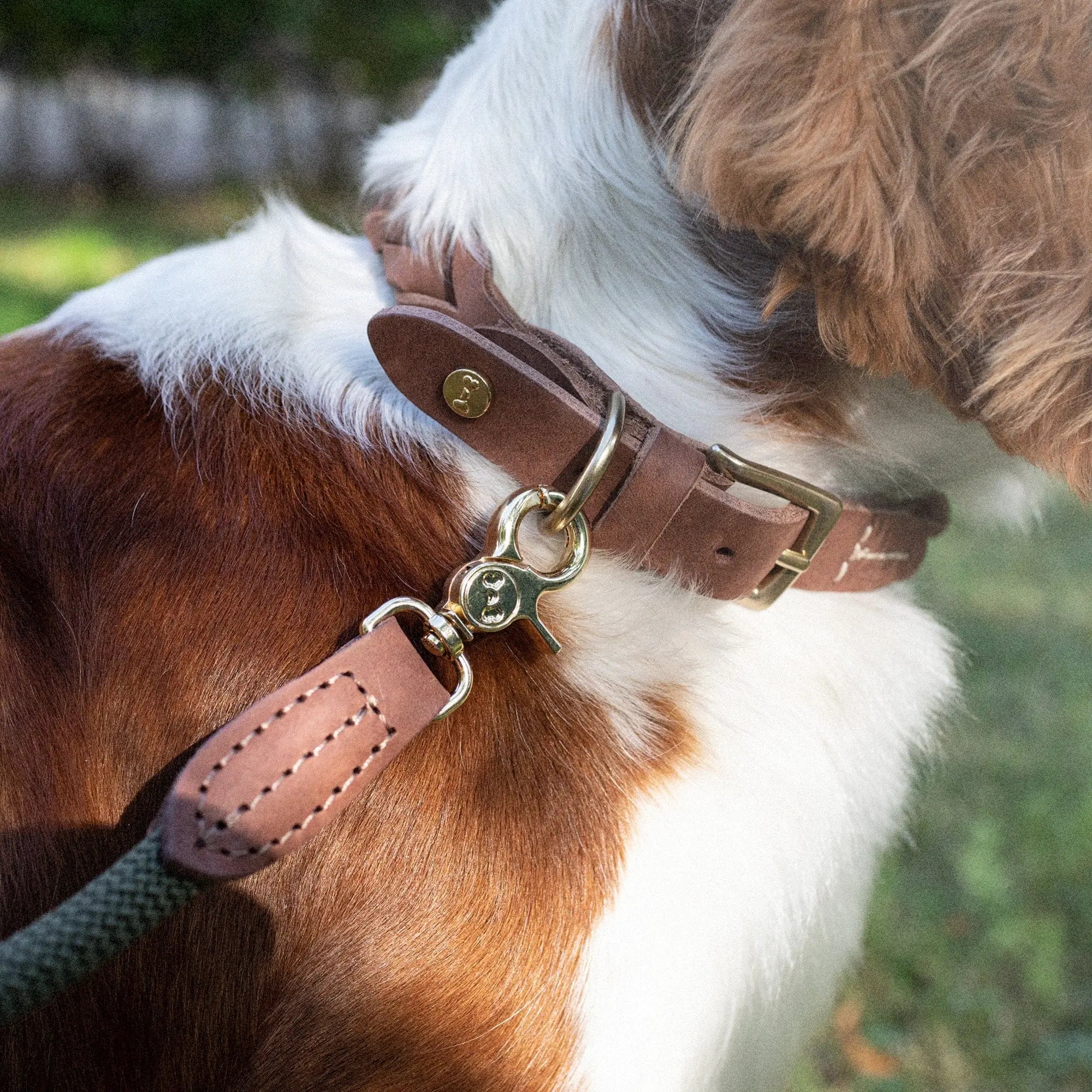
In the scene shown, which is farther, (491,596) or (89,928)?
(491,596)

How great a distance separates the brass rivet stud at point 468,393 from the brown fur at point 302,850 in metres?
0.10

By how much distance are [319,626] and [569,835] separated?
0.92ft

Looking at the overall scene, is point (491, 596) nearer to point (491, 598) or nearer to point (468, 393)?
point (491, 598)

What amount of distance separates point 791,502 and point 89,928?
0.66 m

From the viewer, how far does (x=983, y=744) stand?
254 cm

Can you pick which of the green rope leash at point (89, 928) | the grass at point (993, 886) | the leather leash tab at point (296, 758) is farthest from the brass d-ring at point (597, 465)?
the grass at point (993, 886)

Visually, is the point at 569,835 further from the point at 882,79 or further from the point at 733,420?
the point at 882,79

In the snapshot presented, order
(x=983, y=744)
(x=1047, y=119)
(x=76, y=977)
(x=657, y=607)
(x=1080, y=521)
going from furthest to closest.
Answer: (x=1080, y=521)
(x=983, y=744)
(x=657, y=607)
(x=1047, y=119)
(x=76, y=977)

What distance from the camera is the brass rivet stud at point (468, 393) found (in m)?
0.94

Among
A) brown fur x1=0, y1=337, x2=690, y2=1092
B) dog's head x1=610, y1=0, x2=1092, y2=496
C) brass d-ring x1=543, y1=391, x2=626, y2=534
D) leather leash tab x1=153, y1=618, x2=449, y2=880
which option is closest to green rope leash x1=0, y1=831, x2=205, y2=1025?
leather leash tab x1=153, y1=618, x2=449, y2=880

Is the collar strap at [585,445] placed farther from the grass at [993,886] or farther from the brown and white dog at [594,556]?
the grass at [993,886]

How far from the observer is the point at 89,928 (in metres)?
0.77

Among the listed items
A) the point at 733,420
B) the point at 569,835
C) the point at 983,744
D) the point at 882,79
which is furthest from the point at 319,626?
the point at 983,744

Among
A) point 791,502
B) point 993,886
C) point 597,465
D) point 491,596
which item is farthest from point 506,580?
point 993,886
